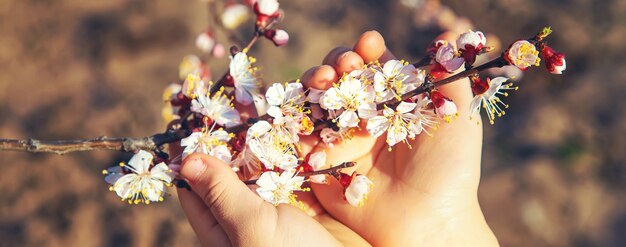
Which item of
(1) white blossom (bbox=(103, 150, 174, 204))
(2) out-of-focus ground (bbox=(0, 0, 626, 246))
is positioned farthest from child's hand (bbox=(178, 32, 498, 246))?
(2) out-of-focus ground (bbox=(0, 0, 626, 246))

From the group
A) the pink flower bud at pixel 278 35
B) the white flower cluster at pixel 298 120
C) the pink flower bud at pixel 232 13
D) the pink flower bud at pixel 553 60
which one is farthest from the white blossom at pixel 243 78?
the pink flower bud at pixel 232 13

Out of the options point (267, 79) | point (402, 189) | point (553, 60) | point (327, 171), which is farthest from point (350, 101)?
point (267, 79)

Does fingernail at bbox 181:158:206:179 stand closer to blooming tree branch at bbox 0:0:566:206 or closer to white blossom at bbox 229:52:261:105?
blooming tree branch at bbox 0:0:566:206

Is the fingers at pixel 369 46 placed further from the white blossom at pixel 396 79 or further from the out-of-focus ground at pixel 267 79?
the out-of-focus ground at pixel 267 79

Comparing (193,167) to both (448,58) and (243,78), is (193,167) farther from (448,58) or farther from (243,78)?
(448,58)

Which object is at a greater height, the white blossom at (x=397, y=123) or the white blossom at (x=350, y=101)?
the white blossom at (x=350, y=101)

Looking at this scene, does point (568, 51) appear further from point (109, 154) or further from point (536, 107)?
point (109, 154)
